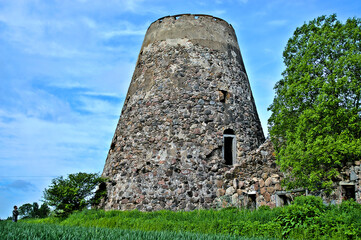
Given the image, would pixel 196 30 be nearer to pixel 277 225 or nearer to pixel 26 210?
pixel 277 225

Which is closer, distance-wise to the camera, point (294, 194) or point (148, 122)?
point (294, 194)

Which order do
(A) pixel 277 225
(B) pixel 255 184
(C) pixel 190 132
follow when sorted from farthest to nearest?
(C) pixel 190 132, (B) pixel 255 184, (A) pixel 277 225

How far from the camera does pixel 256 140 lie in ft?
59.8

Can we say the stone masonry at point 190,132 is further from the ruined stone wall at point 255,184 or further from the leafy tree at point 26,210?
the leafy tree at point 26,210

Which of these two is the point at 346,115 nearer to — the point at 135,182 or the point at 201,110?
the point at 201,110

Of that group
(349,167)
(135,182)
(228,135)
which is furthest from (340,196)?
(135,182)

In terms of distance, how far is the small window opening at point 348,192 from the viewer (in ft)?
40.1

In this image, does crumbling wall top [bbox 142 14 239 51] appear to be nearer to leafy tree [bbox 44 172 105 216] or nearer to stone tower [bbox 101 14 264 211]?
stone tower [bbox 101 14 264 211]

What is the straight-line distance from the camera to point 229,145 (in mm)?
18266

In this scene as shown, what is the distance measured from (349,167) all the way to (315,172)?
1.18 metres

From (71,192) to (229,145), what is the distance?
8.53m

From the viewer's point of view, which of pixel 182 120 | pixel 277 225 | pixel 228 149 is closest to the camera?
pixel 277 225

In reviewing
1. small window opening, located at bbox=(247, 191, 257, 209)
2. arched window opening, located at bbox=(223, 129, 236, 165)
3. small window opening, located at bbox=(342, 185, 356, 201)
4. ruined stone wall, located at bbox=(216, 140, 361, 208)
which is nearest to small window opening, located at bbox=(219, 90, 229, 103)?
arched window opening, located at bbox=(223, 129, 236, 165)

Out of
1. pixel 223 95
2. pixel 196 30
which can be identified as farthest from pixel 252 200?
pixel 196 30
